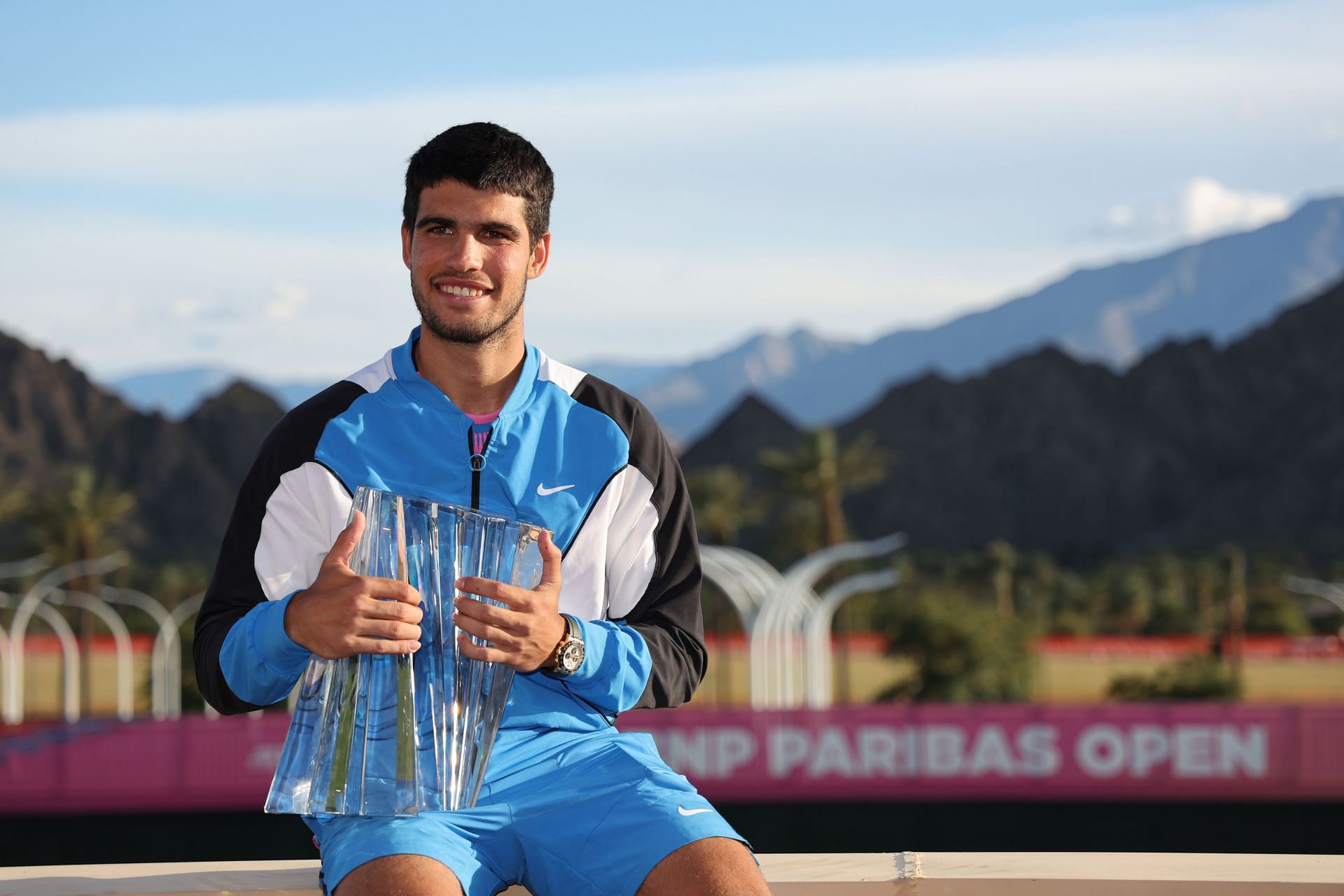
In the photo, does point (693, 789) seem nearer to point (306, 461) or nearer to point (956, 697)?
point (306, 461)

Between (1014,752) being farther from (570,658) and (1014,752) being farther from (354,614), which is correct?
(354,614)

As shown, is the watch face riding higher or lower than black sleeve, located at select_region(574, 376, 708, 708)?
lower

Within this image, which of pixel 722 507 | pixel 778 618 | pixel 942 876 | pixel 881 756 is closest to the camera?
pixel 942 876

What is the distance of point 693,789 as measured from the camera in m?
3.44

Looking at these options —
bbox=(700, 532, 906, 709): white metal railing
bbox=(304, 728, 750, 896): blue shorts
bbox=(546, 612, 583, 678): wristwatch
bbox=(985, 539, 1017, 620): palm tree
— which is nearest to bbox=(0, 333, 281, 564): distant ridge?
bbox=(985, 539, 1017, 620): palm tree

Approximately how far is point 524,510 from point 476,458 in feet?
0.52

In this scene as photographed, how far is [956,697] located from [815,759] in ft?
66.1

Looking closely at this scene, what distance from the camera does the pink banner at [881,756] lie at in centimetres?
2131

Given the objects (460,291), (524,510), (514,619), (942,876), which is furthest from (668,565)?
(942,876)

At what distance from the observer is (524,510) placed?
3549 millimetres

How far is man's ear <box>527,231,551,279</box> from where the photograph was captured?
3.67 metres

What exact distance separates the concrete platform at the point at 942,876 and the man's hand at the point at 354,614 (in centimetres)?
76

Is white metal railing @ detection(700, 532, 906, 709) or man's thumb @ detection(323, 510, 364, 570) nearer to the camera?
man's thumb @ detection(323, 510, 364, 570)

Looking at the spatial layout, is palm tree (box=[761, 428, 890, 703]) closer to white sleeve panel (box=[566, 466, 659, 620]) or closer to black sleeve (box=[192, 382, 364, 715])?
white sleeve panel (box=[566, 466, 659, 620])
